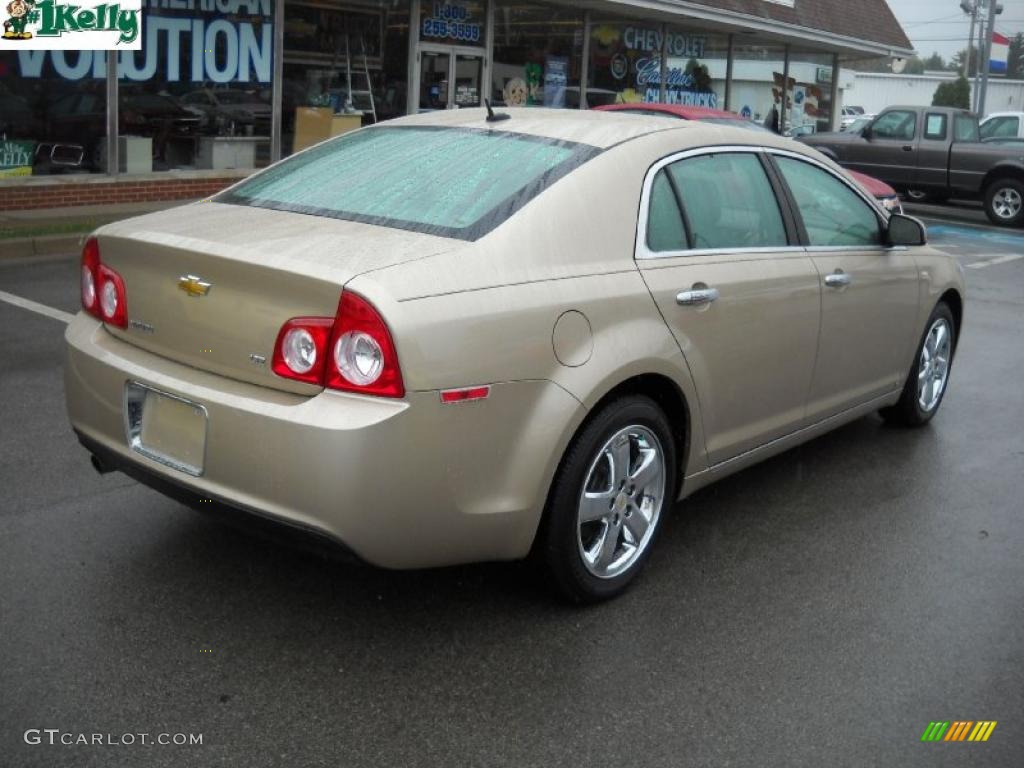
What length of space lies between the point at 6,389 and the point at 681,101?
62.5 feet

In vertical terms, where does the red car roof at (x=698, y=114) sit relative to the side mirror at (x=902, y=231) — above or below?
above

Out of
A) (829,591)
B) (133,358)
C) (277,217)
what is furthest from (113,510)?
(829,591)

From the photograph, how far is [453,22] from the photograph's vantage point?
18234 mm

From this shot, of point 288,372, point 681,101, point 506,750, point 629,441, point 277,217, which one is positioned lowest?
point 506,750

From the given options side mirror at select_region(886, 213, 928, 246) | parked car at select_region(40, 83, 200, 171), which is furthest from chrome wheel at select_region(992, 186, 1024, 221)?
side mirror at select_region(886, 213, 928, 246)

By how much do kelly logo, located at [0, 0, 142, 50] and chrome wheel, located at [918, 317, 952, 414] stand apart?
1014 centimetres

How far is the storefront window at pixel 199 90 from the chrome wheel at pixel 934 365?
10.2m

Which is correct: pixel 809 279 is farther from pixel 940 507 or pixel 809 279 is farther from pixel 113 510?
pixel 113 510

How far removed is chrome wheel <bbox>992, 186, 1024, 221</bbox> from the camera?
1847 cm

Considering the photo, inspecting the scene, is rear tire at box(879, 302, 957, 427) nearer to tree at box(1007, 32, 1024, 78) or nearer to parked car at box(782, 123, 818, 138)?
parked car at box(782, 123, 818, 138)

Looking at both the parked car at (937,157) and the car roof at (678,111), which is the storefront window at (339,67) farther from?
the parked car at (937,157)

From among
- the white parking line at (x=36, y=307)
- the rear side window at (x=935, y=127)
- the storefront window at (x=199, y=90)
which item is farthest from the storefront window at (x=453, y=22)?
the white parking line at (x=36, y=307)

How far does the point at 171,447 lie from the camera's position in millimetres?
3619

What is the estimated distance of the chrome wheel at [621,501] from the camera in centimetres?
394
